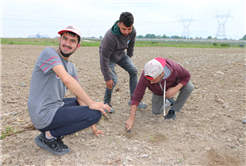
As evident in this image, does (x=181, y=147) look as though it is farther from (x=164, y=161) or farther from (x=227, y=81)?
A: (x=227, y=81)

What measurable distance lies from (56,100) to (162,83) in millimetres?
1567

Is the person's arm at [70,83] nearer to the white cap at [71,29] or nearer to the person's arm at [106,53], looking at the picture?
the white cap at [71,29]

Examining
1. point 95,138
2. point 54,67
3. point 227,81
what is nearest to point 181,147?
point 95,138

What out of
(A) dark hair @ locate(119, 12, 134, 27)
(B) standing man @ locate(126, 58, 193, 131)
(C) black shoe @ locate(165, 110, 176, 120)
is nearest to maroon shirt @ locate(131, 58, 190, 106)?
(B) standing man @ locate(126, 58, 193, 131)

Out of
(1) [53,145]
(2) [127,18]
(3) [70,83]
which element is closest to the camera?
(3) [70,83]

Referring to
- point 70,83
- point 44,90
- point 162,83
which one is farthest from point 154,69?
point 44,90

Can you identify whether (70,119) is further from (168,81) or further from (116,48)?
(116,48)

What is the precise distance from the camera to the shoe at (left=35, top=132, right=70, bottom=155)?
7.95 feet

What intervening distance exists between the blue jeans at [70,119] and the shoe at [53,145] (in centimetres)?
10

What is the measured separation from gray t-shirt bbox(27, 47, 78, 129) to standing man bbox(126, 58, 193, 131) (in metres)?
1.16

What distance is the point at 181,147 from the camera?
8.93 feet

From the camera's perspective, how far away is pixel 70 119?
7.54 ft

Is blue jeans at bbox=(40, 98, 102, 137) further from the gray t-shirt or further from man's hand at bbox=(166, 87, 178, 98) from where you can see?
man's hand at bbox=(166, 87, 178, 98)

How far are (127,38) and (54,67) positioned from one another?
1784 mm
